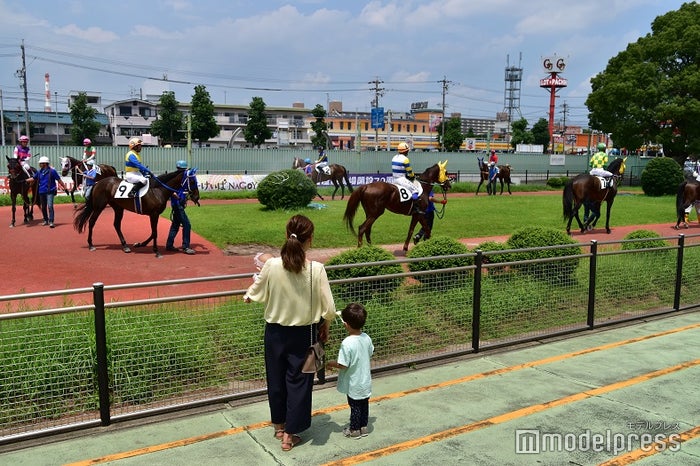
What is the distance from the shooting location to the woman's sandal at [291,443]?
5.09 metres

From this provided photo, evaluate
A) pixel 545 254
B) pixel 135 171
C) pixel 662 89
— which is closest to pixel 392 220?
pixel 135 171

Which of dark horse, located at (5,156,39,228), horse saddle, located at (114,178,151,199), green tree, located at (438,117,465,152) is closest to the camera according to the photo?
horse saddle, located at (114,178,151,199)

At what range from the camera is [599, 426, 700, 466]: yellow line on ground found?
16.3 feet

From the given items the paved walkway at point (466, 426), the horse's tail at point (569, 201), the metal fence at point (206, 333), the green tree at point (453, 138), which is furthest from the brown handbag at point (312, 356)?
the green tree at point (453, 138)

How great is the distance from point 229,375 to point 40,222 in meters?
15.9

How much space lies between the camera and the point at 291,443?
5141 mm

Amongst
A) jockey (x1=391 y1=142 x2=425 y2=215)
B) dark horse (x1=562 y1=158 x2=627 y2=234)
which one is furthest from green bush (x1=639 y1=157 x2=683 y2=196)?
jockey (x1=391 y1=142 x2=425 y2=215)

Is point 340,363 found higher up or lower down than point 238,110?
lower down

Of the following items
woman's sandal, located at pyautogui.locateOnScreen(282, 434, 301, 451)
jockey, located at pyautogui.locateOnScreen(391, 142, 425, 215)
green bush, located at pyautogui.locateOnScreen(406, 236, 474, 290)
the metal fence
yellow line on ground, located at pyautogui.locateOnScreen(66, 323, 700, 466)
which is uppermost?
jockey, located at pyautogui.locateOnScreen(391, 142, 425, 215)

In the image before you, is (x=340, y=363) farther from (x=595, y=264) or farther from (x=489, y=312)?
(x=595, y=264)

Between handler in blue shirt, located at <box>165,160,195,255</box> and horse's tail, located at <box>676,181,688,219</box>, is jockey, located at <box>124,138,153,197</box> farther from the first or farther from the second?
horse's tail, located at <box>676,181,688,219</box>

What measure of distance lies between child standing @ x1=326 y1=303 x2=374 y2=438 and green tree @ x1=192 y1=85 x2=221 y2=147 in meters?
67.0

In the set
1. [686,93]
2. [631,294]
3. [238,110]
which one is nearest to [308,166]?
[631,294]

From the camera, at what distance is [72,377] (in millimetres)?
5891
